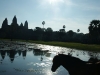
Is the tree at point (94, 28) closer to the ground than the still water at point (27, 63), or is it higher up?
higher up

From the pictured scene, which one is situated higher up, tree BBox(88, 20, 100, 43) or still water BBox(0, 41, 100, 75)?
tree BBox(88, 20, 100, 43)

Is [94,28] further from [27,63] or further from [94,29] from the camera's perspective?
[27,63]

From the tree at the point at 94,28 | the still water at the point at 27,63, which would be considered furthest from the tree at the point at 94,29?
the still water at the point at 27,63

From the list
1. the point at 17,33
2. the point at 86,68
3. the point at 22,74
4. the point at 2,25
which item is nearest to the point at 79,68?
the point at 86,68

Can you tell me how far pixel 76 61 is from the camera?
335 inches

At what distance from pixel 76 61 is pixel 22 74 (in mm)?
8181

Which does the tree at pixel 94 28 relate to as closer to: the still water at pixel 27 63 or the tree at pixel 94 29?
the tree at pixel 94 29

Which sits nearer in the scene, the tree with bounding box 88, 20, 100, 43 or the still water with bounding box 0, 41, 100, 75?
the still water with bounding box 0, 41, 100, 75

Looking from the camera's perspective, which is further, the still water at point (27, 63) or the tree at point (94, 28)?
the tree at point (94, 28)

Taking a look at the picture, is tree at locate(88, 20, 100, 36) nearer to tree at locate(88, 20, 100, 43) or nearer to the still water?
tree at locate(88, 20, 100, 43)

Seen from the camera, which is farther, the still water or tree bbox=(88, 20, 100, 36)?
tree bbox=(88, 20, 100, 36)

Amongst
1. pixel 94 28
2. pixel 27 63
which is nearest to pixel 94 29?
pixel 94 28

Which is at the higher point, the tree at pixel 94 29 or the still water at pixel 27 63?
the tree at pixel 94 29

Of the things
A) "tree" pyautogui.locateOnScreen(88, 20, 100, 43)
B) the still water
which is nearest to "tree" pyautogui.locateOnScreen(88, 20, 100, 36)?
"tree" pyautogui.locateOnScreen(88, 20, 100, 43)
